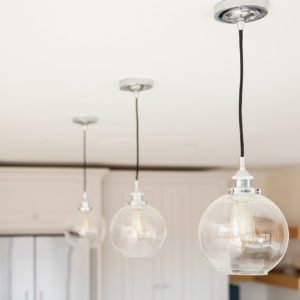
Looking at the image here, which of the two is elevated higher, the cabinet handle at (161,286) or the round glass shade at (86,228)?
the round glass shade at (86,228)

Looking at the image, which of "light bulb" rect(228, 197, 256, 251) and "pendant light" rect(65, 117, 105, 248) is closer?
"light bulb" rect(228, 197, 256, 251)

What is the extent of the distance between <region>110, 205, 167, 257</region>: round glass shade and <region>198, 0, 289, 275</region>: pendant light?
35.0 inches

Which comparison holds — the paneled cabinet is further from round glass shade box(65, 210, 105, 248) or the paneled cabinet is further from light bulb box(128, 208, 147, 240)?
light bulb box(128, 208, 147, 240)

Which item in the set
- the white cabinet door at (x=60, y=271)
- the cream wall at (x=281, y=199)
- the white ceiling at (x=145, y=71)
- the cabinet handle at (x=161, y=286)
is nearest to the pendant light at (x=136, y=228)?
the white ceiling at (x=145, y=71)

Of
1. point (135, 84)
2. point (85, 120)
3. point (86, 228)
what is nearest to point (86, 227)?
point (86, 228)

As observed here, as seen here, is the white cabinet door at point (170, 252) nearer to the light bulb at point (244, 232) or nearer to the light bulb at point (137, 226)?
the light bulb at point (137, 226)

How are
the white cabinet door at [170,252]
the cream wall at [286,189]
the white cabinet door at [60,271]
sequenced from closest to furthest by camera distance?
1. the white cabinet door at [60,271]
2. the white cabinet door at [170,252]
3. the cream wall at [286,189]

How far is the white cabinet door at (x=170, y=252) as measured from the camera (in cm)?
561

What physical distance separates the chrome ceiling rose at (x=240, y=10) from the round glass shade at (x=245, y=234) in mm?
455

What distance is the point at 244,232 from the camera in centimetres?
143

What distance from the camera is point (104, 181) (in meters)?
5.61

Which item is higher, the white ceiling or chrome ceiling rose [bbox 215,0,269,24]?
the white ceiling

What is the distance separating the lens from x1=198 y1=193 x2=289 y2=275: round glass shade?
143cm

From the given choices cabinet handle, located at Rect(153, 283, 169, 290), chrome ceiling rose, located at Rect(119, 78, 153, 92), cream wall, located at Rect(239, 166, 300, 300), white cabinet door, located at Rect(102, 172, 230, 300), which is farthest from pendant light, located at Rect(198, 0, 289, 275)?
cream wall, located at Rect(239, 166, 300, 300)
